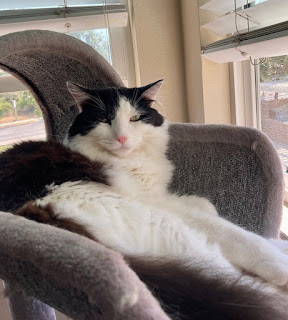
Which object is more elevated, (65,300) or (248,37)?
(248,37)

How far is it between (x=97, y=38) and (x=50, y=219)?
160 centimetres

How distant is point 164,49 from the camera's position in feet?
6.30

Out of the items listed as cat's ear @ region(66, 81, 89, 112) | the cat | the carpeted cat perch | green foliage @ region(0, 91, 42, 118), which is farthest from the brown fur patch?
green foliage @ region(0, 91, 42, 118)

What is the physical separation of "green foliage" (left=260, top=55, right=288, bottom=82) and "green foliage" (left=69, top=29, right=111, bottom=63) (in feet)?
3.26

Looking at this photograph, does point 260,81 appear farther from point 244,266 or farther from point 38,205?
point 38,205

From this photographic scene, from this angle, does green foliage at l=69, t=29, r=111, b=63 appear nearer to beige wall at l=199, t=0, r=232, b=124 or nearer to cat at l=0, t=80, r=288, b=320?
beige wall at l=199, t=0, r=232, b=124

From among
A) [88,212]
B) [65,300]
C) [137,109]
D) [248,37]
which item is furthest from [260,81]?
[65,300]

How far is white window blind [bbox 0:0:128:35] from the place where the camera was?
69.1 inches

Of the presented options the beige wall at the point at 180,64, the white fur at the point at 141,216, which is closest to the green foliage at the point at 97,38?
the beige wall at the point at 180,64

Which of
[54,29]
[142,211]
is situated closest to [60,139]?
[142,211]

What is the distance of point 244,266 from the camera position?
74 centimetres

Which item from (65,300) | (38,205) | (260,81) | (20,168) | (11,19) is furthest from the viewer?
(11,19)

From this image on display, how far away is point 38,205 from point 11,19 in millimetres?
1448

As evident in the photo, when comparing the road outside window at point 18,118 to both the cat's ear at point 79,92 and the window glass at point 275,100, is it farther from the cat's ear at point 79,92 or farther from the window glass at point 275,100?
the window glass at point 275,100
